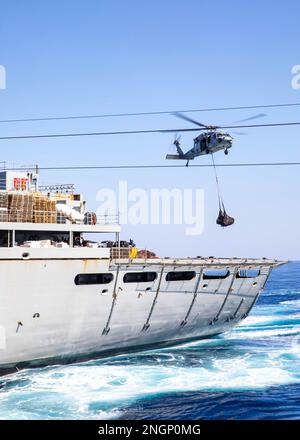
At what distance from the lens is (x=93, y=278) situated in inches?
1352

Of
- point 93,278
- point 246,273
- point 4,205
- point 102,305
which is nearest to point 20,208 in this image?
point 4,205

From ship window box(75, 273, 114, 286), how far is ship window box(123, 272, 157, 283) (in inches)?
40.9

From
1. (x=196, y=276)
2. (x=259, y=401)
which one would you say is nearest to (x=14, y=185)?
(x=196, y=276)

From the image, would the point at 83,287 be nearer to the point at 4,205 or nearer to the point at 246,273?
the point at 4,205

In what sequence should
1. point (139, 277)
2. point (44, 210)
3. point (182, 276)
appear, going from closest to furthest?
1. point (139, 277)
2. point (44, 210)
3. point (182, 276)

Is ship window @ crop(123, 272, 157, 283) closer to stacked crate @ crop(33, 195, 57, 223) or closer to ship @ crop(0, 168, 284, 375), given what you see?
ship @ crop(0, 168, 284, 375)

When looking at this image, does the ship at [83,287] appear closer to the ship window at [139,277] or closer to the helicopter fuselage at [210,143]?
the ship window at [139,277]

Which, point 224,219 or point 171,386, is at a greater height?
point 224,219

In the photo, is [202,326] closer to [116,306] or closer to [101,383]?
[116,306]

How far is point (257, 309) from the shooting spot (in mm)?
64875

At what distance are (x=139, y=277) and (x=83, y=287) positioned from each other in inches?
149

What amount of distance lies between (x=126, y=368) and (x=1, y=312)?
788cm

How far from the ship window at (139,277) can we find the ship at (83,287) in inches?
2.3

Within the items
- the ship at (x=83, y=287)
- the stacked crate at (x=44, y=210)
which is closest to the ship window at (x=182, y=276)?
the ship at (x=83, y=287)
